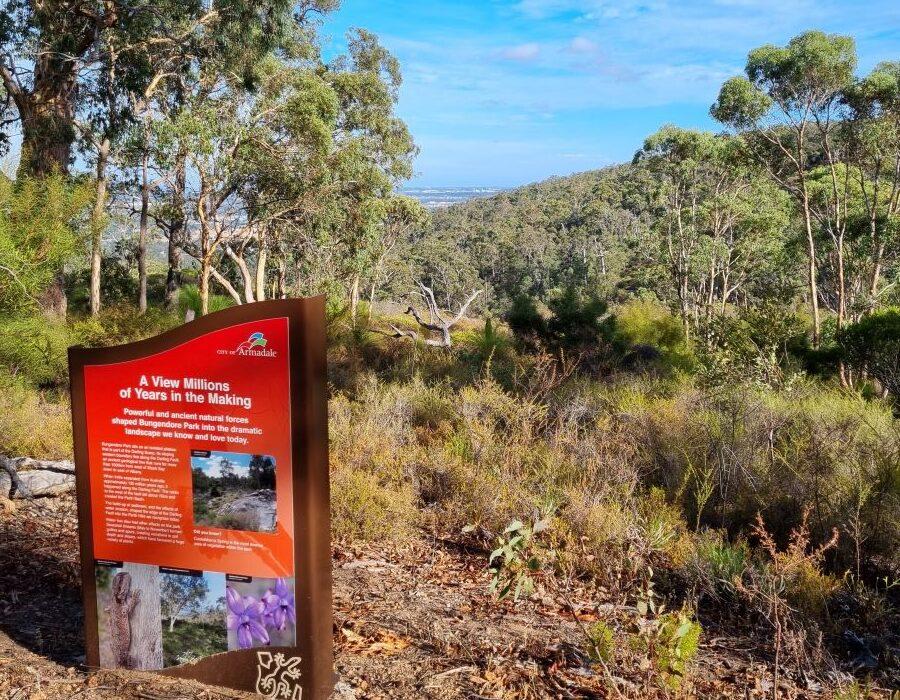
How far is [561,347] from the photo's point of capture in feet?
50.4

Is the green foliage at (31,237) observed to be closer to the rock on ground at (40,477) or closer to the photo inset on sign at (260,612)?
the rock on ground at (40,477)

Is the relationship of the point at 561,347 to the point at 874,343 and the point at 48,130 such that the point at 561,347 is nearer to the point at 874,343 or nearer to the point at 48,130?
the point at 874,343

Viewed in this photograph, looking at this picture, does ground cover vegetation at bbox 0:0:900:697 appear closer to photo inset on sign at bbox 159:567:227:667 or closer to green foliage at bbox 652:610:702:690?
green foliage at bbox 652:610:702:690

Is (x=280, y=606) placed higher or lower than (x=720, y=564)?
higher

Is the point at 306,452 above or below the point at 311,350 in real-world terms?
below

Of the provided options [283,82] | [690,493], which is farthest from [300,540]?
[283,82]

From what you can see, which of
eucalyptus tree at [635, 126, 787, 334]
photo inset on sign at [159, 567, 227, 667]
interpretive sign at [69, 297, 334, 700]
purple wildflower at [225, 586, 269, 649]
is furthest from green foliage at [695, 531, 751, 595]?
eucalyptus tree at [635, 126, 787, 334]

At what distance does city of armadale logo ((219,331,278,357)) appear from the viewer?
300 centimetres

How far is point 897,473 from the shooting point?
5.56m

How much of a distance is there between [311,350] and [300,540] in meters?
0.78

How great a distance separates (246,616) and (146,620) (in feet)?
1.70

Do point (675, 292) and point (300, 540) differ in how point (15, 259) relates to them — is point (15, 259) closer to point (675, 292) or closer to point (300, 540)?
point (300, 540)

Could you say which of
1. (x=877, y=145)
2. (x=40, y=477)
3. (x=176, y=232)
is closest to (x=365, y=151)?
(x=176, y=232)

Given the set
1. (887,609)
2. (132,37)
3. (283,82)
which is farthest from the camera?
(283,82)
